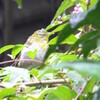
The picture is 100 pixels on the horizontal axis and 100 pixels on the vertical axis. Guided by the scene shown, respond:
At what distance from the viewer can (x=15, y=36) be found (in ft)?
10.4

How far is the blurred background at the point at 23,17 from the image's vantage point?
9.96 ft

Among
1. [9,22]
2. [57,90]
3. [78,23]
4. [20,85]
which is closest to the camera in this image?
[78,23]

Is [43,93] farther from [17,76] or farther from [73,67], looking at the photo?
[73,67]

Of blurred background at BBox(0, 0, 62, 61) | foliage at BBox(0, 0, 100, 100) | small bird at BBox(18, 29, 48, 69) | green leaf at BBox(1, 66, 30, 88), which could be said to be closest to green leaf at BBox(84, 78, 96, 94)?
foliage at BBox(0, 0, 100, 100)

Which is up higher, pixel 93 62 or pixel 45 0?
pixel 45 0

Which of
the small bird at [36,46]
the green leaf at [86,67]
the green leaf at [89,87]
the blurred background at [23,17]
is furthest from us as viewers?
the blurred background at [23,17]

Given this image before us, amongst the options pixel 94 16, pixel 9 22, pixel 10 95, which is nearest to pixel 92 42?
pixel 94 16

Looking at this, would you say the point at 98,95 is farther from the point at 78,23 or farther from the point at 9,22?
the point at 9,22

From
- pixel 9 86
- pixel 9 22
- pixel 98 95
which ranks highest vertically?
pixel 9 22

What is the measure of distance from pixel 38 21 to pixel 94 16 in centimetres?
295

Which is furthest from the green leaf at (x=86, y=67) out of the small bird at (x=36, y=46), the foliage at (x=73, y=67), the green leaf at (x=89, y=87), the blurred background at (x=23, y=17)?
the blurred background at (x=23, y=17)

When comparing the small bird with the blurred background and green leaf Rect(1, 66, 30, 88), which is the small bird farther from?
the blurred background

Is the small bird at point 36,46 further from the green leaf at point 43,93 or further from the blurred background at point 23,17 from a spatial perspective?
the blurred background at point 23,17

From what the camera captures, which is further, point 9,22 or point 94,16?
point 9,22
